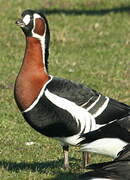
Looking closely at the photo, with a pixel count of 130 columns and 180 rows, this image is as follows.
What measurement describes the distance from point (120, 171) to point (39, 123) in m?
1.91

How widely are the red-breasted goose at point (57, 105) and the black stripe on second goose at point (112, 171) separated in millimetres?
1533

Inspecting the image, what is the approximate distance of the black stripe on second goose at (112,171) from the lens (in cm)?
754

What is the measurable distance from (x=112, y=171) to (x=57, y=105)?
6.24ft

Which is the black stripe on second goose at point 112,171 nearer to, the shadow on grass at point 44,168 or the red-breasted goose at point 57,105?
the red-breasted goose at point 57,105

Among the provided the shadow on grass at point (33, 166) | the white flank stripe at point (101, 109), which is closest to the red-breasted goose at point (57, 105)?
the white flank stripe at point (101, 109)

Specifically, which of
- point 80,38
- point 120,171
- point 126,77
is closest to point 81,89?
point 120,171

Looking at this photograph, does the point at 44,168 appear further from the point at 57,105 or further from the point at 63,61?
the point at 63,61

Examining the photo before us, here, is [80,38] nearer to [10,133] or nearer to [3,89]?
[3,89]

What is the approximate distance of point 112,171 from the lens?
25.0 feet

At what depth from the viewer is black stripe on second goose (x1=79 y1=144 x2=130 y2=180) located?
7543 mm

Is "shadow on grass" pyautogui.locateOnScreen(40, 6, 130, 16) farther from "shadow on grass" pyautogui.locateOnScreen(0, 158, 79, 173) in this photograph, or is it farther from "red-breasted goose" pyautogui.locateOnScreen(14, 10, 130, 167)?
"red-breasted goose" pyautogui.locateOnScreen(14, 10, 130, 167)

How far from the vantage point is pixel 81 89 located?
380 inches

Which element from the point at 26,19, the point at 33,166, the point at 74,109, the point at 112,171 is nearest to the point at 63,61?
the point at 33,166

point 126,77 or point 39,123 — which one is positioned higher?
point 39,123
